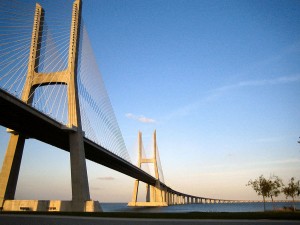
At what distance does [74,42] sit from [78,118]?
7689 millimetres

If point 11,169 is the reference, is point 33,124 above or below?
above

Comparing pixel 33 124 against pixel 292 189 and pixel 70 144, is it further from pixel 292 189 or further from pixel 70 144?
pixel 292 189

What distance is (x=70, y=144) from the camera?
2875 cm

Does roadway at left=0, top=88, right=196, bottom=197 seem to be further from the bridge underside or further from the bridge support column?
the bridge support column

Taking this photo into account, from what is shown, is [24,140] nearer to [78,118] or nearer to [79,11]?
[78,118]

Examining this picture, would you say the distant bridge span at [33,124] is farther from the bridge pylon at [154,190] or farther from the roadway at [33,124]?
the bridge pylon at [154,190]

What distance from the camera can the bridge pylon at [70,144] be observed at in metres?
27.6

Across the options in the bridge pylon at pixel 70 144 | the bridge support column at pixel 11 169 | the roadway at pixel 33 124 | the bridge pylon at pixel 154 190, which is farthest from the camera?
the bridge pylon at pixel 154 190

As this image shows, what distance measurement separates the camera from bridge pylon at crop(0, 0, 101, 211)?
90.6 feet

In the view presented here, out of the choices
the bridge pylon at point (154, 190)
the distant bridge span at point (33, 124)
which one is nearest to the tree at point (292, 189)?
the distant bridge span at point (33, 124)

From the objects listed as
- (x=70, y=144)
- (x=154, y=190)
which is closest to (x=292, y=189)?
(x=70, y=144)

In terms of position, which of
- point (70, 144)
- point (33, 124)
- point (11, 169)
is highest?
point (33, 124)

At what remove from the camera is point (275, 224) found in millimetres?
12617

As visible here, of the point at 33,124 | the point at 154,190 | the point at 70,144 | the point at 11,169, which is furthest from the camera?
the point at 154,190
